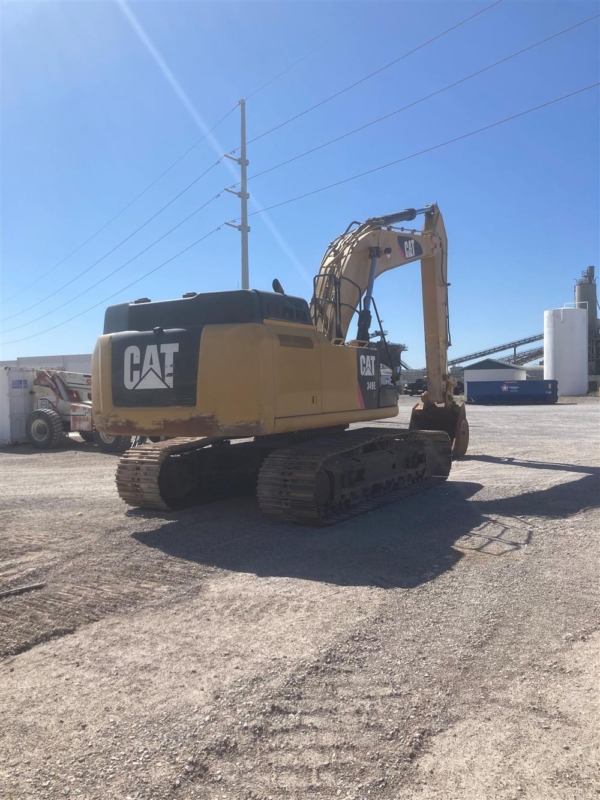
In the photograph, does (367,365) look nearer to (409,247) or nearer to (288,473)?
(288,473)

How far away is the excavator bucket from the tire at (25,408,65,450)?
9.85 m

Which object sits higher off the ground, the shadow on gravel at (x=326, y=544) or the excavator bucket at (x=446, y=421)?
the excavator bucket at (x=446, y=421)

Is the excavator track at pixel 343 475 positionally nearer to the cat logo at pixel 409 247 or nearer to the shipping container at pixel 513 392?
the cat logo at pixel 409 247

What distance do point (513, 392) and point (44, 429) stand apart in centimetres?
3280

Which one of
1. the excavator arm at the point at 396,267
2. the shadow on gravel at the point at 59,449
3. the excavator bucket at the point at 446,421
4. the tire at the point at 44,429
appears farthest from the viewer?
the tire at the point at 44,429

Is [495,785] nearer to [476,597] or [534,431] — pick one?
[476,597]

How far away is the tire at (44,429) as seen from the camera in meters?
17.5

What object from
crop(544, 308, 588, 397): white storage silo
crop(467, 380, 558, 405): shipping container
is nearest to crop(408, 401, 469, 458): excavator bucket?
crop(467, 380, 558, 405): shipping container

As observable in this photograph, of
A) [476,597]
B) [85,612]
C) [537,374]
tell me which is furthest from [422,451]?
[537,374]

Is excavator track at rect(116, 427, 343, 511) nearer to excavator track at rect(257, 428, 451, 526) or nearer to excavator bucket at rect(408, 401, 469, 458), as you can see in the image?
excavator track at rect(257, 428, 451, 526)

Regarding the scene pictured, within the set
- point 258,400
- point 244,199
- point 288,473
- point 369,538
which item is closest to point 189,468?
point 288,473

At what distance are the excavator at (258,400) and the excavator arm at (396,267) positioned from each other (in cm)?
4

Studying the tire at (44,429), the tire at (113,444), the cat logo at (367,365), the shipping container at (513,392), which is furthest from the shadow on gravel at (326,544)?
the shipping container at (513,392)

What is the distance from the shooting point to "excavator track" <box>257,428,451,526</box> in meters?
7.21
